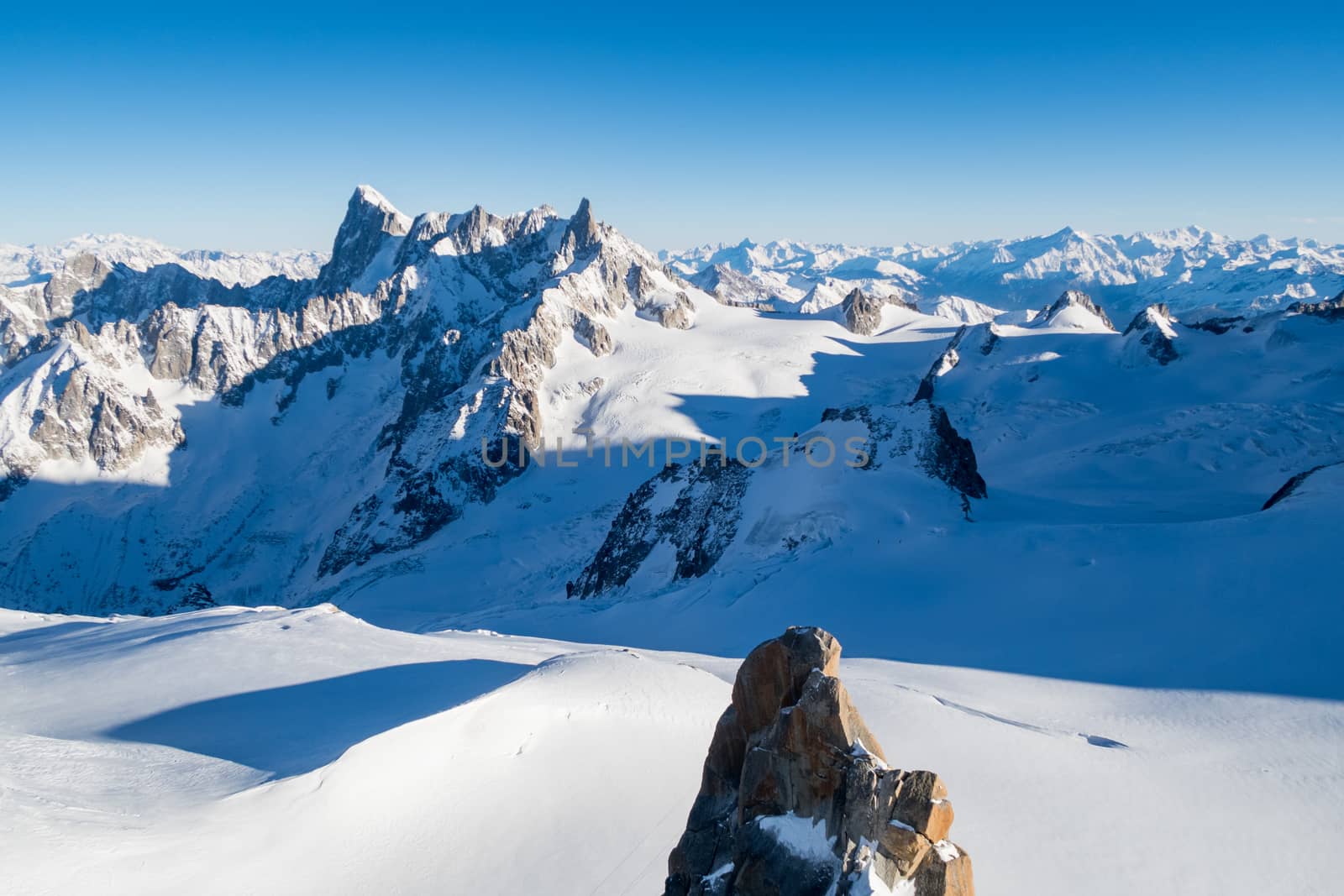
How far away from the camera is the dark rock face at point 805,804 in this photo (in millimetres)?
7676

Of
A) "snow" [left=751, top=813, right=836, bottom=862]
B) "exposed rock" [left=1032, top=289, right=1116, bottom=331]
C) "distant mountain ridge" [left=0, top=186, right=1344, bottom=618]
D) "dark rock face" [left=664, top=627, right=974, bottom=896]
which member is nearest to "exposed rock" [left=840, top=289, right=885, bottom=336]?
"distant mountain ridge" [left=0, top=186, right=1344, bottom=618]

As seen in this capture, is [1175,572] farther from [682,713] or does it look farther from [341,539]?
[341,539]

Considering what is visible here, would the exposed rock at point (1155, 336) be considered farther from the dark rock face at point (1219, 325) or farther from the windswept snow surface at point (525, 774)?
the windswept snow surface at point (525, 774)

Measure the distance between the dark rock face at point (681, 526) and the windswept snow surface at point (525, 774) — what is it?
20982mm

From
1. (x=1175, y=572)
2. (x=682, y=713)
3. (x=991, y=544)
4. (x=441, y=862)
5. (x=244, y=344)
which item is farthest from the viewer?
(x=244, y=344)

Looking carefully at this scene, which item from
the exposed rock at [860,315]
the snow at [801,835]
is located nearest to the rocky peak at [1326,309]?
the exposed rock at [860,315]

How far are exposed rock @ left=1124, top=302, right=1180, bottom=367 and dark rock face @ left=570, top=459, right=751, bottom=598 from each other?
207 ft

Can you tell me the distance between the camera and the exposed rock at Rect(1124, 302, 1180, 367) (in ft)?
263

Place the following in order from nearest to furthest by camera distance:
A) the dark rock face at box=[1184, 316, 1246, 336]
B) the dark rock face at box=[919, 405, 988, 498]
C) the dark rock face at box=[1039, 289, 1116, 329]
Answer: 1. the dark rock face at box=[919, 405, 988, 498]
2. the dark rock face at box=[1184, 316, 1246, 336]
3. the dark rock face at box=[1039, 289, 1116, 329]

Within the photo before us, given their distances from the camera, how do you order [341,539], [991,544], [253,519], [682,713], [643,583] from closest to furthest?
1. [682,713]
2. [991,544]
3. [643,583]
4. [341,539]
5. [253,519]

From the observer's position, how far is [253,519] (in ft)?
336

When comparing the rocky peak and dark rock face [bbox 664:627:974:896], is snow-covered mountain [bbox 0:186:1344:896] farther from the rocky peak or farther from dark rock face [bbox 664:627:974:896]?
the rocky peak

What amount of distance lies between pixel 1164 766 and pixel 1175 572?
1453 cm

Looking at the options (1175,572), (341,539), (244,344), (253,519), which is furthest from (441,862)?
(244,344)
